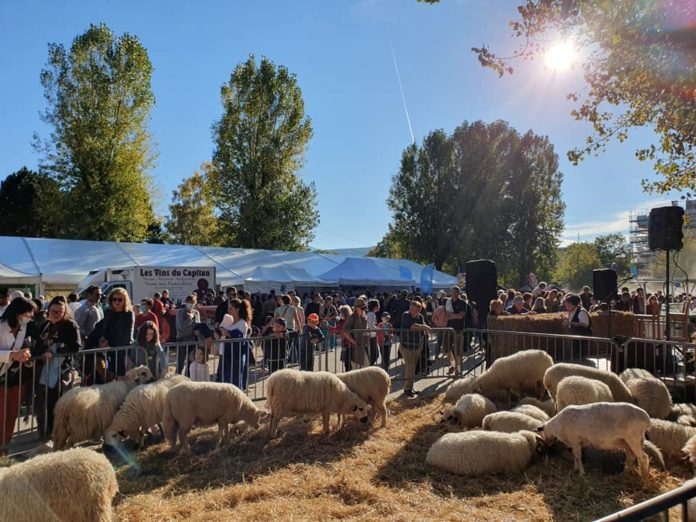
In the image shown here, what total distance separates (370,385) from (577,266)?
77154 millimetres

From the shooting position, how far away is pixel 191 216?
1796 inches

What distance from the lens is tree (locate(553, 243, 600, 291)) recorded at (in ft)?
243

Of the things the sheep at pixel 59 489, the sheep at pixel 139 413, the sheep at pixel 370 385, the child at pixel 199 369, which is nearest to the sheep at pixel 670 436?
the sheep at pixel 370 385

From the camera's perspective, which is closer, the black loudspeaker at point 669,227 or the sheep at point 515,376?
the sheep at point 515,376

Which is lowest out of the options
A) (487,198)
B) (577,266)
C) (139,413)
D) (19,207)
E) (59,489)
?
(139,413)

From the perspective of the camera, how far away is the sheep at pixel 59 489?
3484 mm

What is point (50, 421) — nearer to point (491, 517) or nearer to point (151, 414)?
point (151, 414)

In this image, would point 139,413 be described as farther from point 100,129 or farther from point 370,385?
point 100,129

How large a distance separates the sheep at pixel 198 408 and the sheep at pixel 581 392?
13.2 feet

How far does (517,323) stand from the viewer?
1151 cm

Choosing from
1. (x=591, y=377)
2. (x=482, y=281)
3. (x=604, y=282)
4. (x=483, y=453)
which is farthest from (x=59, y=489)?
(x=604, y=282)

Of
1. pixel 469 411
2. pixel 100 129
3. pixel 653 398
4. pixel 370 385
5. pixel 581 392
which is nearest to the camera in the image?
pixel 581 392

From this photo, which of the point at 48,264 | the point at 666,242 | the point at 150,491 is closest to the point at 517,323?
the point at 666,242

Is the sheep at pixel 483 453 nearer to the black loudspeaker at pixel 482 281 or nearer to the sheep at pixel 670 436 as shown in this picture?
the sheep at pixel 670 436
